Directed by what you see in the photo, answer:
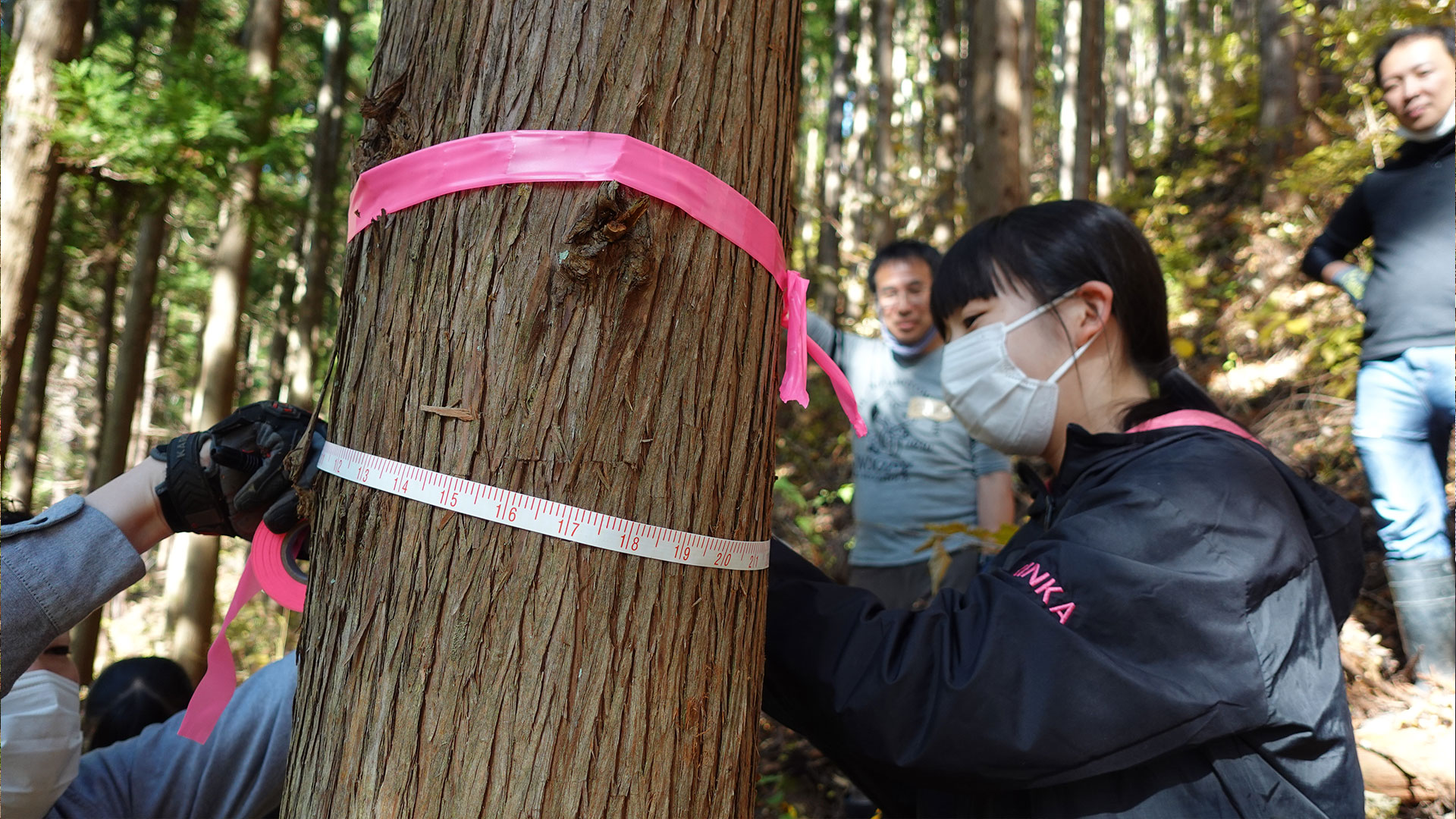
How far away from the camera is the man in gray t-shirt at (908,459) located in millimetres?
3920

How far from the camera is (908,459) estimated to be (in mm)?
4047

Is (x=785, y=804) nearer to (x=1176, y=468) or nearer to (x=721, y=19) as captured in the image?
(x=1176, y=468)

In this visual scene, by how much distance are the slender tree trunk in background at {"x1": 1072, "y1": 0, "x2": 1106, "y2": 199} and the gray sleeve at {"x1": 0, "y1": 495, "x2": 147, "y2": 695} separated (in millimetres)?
9345

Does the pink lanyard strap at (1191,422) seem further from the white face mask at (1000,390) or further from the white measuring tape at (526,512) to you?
the white measuring tape at (526,512)

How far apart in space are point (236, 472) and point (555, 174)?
79 centimetres

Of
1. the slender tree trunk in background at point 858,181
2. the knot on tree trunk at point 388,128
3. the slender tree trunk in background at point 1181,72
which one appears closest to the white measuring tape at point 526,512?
the knot on tree trunk at point 388,128

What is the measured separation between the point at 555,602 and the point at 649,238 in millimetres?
470

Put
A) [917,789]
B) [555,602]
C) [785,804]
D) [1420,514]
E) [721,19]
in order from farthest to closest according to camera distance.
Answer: [785,804] < [1420,514] < [917,789] < [721,19] < [555,602]

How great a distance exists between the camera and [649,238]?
1.12m

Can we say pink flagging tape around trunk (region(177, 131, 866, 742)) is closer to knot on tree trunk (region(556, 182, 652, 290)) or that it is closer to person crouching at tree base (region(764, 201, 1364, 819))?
knot on tree trunk (region(556, 182, 652, 290))

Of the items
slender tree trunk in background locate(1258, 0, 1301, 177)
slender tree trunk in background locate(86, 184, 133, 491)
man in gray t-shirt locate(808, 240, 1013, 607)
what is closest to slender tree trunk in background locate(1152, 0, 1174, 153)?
slender tree trunk in background locate(1258, 0, 1301, 177)

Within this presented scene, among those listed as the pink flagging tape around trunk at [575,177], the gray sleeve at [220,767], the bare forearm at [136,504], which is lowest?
the gray sleeve at [220,767]

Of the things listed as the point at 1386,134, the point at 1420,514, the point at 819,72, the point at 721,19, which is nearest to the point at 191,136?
the point at 721,19

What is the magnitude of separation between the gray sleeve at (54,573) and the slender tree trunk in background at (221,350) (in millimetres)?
5996
